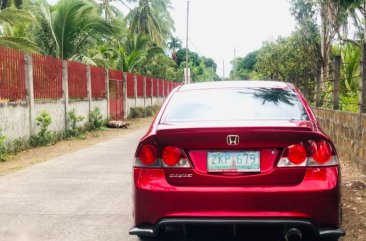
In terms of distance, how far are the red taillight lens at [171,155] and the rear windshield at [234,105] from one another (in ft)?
1.34

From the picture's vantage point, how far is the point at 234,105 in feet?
14.5

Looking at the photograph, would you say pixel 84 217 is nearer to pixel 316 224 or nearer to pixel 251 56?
pixel 316 224

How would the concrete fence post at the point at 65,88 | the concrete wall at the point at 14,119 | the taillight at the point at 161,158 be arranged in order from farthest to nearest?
the concrete fence post at the point at 65,88 → the concrete wall at the point at 14,119 → the taillight at the point at 161,158

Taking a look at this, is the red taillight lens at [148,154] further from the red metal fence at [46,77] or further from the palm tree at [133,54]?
the palm tree at [133,54]

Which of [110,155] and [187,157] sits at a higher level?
[187,157]

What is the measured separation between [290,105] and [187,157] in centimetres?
116

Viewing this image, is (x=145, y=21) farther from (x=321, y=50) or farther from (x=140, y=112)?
(x=321, y=50)

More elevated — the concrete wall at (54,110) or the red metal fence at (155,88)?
the red metal fence at (155,88)

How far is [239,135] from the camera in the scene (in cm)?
375

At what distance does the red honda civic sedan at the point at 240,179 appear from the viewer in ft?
12.0

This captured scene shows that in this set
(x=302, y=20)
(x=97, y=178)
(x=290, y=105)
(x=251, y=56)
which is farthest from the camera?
(x=251, y=56)

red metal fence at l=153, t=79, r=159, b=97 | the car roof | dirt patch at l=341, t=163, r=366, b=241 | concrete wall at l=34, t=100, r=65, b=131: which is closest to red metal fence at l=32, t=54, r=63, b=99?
concrete wall at l=34, t=100, r=65, b=131

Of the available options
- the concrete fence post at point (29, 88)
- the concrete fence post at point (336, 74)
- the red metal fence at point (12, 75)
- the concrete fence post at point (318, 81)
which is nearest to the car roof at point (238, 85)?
the concrete fence post at point (336, 74)

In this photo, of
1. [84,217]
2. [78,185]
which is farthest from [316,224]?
[78,185]
